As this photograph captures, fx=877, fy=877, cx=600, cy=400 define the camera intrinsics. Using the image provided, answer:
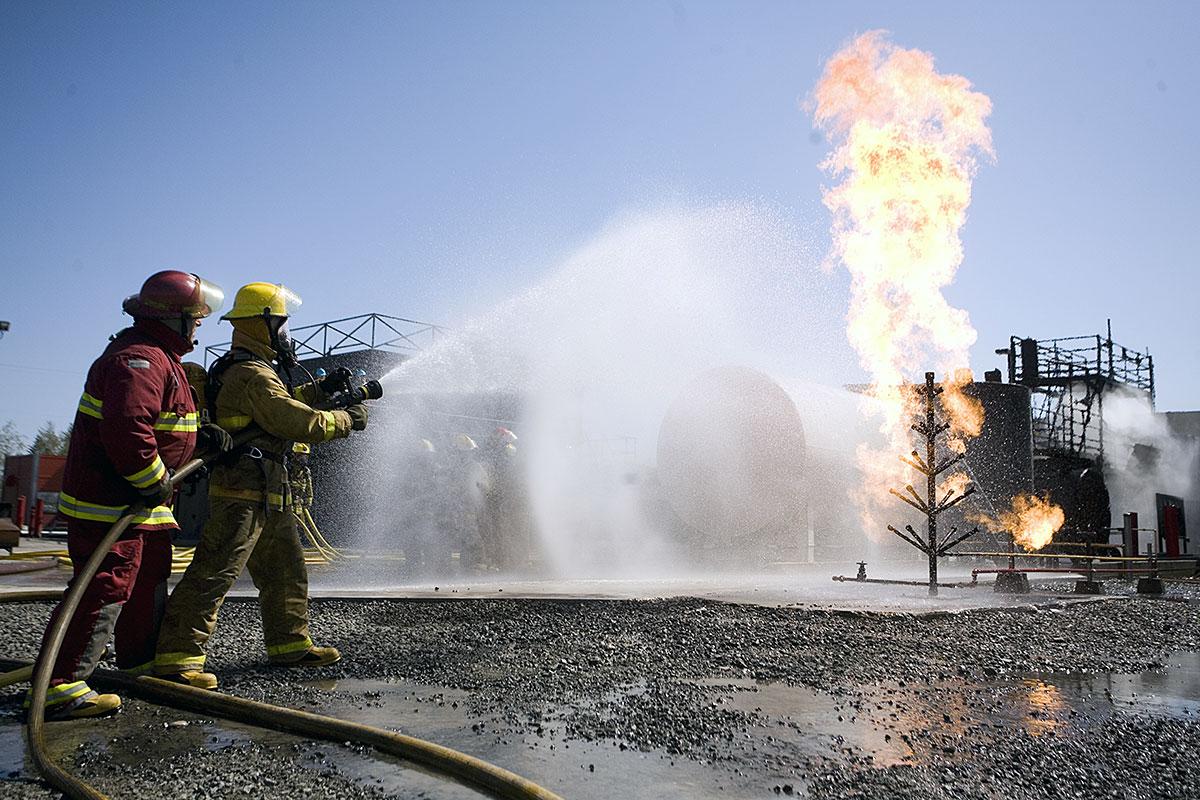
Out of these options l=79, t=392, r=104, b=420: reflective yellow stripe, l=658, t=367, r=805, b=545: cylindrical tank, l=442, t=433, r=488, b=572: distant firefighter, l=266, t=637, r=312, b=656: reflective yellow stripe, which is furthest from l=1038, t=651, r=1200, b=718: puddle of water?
l=442, t=433, r=488, b=572: distant firefighter

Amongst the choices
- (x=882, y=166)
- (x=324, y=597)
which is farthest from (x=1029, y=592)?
(x=324, y=597)

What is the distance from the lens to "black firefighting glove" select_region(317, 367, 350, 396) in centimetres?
595

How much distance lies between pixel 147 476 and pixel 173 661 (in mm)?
1133

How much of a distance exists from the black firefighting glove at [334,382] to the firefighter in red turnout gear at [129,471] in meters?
1.01

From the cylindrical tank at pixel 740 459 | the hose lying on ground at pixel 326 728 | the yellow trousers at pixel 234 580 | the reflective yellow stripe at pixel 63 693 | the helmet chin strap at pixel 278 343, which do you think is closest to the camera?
the hose lying on ground at pixel 326 728

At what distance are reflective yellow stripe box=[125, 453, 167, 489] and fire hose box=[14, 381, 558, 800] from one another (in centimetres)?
11

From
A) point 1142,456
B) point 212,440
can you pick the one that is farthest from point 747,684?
point 1142,456

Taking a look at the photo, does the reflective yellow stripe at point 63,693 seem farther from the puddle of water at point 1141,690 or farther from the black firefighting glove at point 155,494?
the puddle of water at point 1141,690

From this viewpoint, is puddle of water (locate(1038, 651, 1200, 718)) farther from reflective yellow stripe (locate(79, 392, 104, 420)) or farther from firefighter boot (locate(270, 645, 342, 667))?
reflective yellow stripe (locate(79, 392, 104, 420))

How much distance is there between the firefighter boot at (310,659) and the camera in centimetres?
551

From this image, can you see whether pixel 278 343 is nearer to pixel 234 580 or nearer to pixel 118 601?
pixel 234 580

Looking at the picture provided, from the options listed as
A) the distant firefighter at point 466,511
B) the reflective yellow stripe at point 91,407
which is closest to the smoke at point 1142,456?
the distant firefighter at point 466,511

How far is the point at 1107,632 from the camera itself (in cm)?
807

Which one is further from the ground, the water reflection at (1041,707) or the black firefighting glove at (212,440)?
the black firefighting glove at (212,440)
